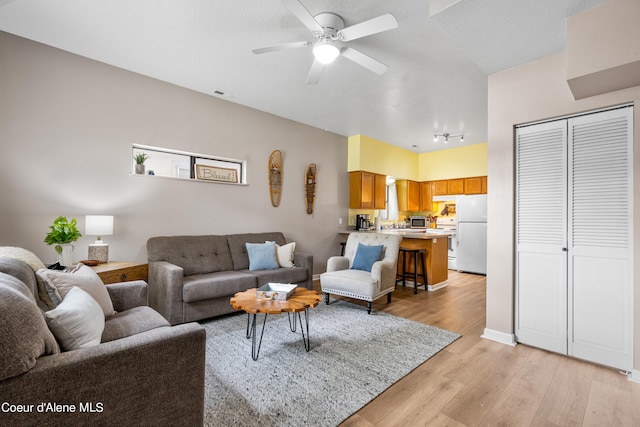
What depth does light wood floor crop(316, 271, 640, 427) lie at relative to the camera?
170 centimetres

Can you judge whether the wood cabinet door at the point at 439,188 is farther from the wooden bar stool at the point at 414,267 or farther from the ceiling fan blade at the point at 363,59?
the ceiling fan blade at the point at 363,59

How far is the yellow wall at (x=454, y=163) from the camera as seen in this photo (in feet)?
20.4

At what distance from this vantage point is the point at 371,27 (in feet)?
6.64

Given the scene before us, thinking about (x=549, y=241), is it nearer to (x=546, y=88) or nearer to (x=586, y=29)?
(x=546, y=88)

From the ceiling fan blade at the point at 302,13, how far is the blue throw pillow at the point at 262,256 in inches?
103

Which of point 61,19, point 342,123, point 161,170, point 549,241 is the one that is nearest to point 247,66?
point 61,19

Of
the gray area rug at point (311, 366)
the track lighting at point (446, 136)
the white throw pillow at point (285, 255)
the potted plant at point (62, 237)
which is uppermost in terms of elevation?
the track lighting at point (446, 136)

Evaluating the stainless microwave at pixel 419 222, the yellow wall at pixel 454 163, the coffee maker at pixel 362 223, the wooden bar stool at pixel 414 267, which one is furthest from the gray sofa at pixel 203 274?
the yellow wall at pixel 454 163

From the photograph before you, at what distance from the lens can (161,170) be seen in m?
3.92

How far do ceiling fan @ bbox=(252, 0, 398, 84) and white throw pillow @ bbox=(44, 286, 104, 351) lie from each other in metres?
2.07

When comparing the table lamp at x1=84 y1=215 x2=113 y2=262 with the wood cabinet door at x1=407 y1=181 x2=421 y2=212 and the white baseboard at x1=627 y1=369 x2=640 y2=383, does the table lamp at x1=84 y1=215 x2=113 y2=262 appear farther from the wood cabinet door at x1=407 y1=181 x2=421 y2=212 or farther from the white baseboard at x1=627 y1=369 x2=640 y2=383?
the wood cabinet door at x1=407 y1=181 x2=421 y2=212

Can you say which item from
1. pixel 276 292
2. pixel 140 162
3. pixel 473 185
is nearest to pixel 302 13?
pixel 276 292

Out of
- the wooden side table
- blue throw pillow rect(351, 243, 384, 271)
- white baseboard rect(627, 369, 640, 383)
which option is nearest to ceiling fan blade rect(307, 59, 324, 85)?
blue throw pillow rect(351, 243, 384, 271)

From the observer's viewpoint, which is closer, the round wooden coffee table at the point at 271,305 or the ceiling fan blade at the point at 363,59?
the round wooden coffee table at the point at 271,305
